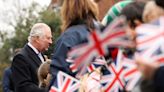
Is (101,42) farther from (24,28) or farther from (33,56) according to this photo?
(24,28)

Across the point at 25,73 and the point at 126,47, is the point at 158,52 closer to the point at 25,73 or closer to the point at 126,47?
the point at 126,47

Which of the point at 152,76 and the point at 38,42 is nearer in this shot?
the point at 152,76

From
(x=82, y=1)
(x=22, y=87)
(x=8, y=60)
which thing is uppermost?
(x=82, y=1)

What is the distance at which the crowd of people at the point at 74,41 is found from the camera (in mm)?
3251

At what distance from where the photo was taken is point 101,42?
3.91 metres

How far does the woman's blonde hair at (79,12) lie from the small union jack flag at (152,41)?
1.96 metres

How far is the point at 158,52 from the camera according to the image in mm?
3385

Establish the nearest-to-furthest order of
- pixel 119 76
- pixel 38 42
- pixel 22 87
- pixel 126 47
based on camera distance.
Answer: pixel 126 47 < pixel 119 76 < pixel 22 87 < pixel 38 42

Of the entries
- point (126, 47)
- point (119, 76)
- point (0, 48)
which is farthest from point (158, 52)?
point (0, 48)

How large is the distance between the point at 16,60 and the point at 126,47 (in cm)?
363

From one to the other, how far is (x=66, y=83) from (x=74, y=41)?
0.36 m

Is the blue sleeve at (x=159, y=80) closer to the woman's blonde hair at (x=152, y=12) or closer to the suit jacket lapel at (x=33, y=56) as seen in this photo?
the woman's blonde hair at (x=152, y=12)

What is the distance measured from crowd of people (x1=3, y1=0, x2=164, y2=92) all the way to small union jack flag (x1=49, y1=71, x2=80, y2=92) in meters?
0.06

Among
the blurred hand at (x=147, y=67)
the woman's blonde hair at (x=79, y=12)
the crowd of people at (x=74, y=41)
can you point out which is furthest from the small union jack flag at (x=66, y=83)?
the blurred hand at (x=147, y=67)
